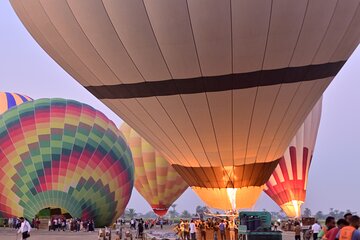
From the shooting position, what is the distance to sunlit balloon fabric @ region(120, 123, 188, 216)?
3080 cm

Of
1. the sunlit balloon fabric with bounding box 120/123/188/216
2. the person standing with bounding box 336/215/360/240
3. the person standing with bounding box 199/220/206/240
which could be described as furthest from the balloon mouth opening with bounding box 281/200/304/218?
the person standing with bounding box 336/215/360/240

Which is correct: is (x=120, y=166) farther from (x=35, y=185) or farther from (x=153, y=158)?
(x=153, y=158)

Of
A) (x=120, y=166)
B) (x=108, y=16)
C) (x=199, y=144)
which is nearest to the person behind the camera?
(x=108, y=16)

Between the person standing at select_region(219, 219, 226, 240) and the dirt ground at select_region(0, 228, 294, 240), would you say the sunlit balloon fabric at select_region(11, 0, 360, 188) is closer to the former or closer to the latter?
the person standing at select_region(219, 219, 226, 240)

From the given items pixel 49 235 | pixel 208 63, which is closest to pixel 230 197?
pixel 208 63

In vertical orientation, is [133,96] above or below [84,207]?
above

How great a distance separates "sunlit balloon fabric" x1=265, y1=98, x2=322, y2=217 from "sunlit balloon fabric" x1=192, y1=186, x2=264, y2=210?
11751mm

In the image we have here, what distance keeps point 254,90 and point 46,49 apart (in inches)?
196

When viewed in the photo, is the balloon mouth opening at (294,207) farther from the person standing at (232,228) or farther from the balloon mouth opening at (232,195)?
the balloon mouth opening at (232,195)

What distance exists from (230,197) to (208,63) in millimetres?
4327

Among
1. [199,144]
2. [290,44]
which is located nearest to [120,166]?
[199,144]

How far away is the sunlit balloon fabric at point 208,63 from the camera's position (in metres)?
9.36

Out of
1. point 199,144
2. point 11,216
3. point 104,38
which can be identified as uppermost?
point 104,38

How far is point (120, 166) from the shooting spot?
2105 cm
